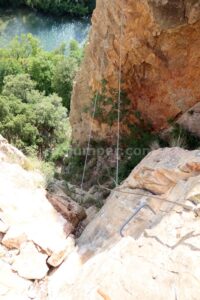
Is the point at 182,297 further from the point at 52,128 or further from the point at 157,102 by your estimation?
the point at 52,128

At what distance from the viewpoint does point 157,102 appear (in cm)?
1015

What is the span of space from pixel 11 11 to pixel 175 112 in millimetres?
32676

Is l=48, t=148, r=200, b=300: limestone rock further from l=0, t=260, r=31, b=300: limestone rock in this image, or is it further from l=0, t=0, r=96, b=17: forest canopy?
l=0, t=0, r=96, b=17: forest canopy

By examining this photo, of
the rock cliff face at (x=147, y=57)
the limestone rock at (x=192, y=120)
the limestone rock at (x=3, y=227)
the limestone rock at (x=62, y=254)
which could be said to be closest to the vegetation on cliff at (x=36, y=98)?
the rock cliff face at (x=147, y=57)

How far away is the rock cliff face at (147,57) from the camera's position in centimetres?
834

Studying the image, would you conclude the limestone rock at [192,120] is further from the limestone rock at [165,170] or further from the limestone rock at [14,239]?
the limestone rock at [14,239]

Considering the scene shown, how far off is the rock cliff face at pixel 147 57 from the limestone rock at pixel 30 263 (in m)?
5.21

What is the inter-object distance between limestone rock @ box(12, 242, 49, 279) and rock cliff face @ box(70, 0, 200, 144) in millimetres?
5209

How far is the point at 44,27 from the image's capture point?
1389 inches

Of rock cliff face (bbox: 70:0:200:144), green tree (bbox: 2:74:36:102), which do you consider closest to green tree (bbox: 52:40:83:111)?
green tree (bbox: 2:74:36:102)

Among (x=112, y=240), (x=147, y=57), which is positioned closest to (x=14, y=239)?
(x=112, y=240)

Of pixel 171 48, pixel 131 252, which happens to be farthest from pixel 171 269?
pixel 171 48

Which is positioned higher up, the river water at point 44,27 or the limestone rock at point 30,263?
the limestone rock at point 30,263

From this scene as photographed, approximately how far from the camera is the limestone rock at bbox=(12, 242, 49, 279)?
16.8ft
